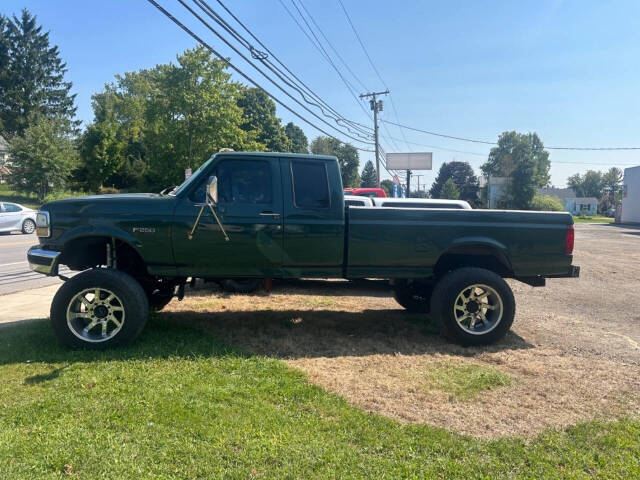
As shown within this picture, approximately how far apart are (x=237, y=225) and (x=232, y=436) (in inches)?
94.5

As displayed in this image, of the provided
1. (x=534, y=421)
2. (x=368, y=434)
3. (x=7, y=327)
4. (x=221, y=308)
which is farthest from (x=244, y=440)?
(x=7, y=327)

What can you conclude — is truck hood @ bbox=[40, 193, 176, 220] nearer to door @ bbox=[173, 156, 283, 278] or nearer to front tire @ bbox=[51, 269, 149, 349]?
door @ bbox=[173, 156, 283, 278]

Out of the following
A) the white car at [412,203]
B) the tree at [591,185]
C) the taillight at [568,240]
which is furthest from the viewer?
the tree at [591,185]

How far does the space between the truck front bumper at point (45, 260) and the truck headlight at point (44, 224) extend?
0.18 meters

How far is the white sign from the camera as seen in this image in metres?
48.7

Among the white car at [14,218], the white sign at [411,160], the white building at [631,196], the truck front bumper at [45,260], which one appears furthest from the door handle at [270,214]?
the white building at [631,196]

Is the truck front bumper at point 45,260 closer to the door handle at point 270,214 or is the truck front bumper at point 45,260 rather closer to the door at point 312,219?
the door handle at point 270,214

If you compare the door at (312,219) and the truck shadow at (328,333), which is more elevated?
the door at (312,219)

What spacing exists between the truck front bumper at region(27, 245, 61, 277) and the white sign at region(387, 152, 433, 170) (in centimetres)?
4549

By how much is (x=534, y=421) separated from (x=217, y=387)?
8.19 feet

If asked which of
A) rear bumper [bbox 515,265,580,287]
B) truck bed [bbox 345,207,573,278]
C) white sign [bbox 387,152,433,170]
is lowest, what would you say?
rear bumper [bbox 515,265,580,287]

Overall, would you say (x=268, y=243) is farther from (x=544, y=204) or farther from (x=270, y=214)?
(x=544, y=204)

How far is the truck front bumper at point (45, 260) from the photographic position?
15.4ft

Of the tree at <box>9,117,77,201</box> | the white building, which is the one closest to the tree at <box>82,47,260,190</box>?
the tree at <box>9,117,77,201</box>
